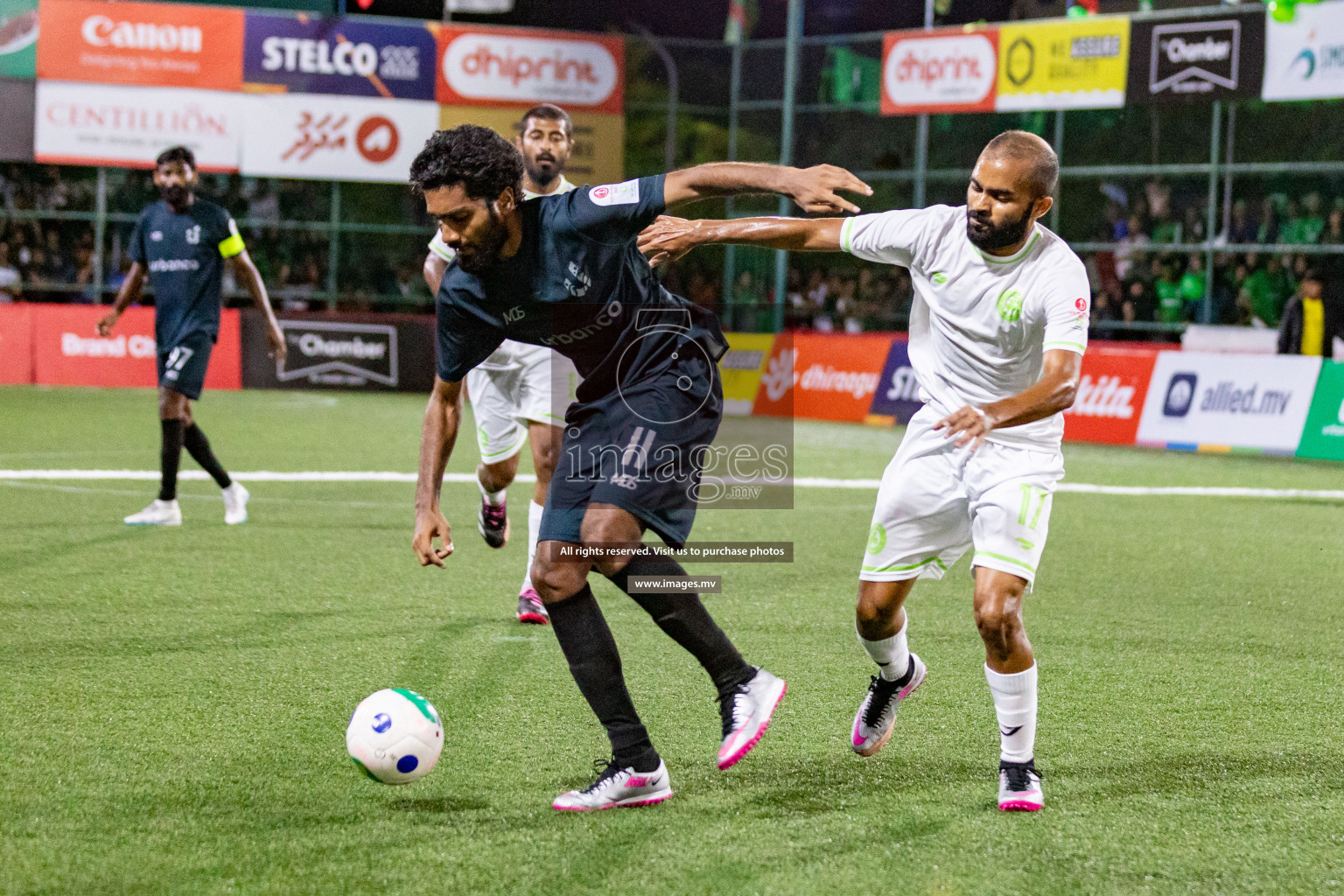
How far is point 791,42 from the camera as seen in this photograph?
25328 millimetres

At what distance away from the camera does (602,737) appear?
16.1 ft

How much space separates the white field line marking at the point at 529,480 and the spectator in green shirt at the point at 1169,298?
9.00 meters

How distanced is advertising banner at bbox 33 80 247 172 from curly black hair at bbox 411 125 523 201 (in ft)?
71.3

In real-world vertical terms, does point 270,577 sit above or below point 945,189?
below

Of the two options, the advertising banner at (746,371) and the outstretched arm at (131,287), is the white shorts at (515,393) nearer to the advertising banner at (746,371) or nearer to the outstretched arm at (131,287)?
the outstretched arm at (131,287)

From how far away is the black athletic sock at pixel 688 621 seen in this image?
4.32m

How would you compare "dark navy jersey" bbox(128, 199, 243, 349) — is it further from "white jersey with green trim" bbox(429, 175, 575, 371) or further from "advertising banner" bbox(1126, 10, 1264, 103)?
"advertising banner" bbox(1126, 10, 1264, 103)

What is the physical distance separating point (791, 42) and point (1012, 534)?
876 inches

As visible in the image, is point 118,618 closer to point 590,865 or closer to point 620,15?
point 590,865

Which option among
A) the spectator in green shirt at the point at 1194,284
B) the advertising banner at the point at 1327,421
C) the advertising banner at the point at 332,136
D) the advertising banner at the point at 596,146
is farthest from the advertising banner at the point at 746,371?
the advertising banner at the point at 332,136

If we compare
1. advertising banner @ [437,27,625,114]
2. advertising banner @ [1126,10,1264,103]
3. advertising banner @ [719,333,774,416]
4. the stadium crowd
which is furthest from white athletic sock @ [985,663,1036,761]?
advertising banner @ [437,27,625,114]

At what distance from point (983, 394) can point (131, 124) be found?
22820mm

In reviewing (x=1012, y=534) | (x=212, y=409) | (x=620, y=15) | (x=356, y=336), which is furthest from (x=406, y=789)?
(x=620, y=15)

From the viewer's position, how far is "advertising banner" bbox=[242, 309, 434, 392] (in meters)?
22.0
